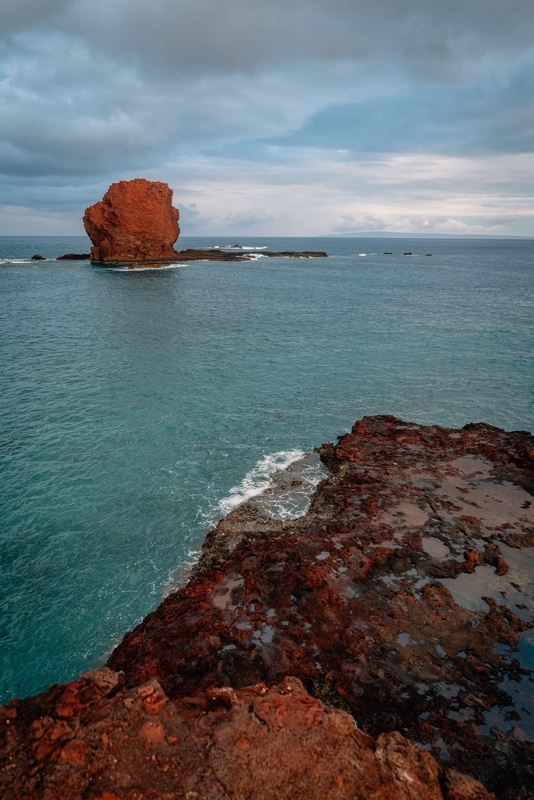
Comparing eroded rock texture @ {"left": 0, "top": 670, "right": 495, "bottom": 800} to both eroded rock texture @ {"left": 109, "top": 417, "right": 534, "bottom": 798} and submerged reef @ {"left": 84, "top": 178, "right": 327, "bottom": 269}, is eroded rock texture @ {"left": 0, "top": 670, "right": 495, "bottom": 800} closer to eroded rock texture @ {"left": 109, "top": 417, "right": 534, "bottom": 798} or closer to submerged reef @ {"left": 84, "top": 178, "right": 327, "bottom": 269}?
eroded rock texture @ {"left": 109, "top": 417, "right": 534, "bottom": 798}

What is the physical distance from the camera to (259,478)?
1764 centimetres

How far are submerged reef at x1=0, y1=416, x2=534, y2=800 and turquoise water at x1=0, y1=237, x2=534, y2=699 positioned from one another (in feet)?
7.24

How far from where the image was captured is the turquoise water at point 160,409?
1232cm

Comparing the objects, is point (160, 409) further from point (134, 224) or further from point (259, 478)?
point (134, 224)

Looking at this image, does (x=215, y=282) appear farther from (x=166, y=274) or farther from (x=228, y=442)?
(x=228, y=442)

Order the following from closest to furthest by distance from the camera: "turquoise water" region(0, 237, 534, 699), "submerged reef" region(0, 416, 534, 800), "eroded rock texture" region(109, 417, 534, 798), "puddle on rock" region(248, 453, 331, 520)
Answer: "submerged reef" region(0, 416, 534, 800) < "eroded rock texture" region(109, 417, 534, 798) < "turquoise water" region(0, 237, 534, 699) < "puddle on rock" region(248, 453, 331, 520)

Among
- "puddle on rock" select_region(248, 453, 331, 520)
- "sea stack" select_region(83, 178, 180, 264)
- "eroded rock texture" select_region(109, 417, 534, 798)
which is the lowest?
"puddle on rock" select_region(248, 453, 331, 520)

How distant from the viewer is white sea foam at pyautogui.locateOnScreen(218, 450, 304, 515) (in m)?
16.2

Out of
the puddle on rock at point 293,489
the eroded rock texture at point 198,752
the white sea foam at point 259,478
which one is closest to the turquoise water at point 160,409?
the white sea foam at point 259,478

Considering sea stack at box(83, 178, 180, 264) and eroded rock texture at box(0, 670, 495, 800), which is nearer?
eroded rock texture at box(0, 670, 495, 800)

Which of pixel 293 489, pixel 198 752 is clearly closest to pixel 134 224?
pixel 293 489

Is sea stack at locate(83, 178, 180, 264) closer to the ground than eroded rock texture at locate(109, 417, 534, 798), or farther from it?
farther from it

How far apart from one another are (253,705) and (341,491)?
9491 millimetres

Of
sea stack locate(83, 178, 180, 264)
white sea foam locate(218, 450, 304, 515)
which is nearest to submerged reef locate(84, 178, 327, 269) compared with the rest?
sea stack locate(83, 178, 180, 264)
